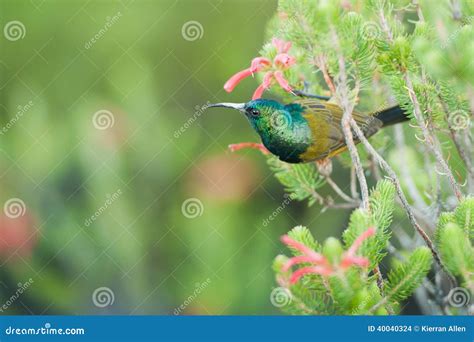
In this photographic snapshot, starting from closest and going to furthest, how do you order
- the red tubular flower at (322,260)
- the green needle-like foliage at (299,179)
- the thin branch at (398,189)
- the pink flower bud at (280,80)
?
1. the red tubular flower at (322,260)
2. the thin branch at (398,189)
3. the pink flower bud at (280,80)
4. the green needle-like foliage at (299,179)

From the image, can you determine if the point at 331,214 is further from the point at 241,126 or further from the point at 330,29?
the point at 330,29

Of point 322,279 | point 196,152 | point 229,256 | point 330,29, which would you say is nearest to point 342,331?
point 229,256

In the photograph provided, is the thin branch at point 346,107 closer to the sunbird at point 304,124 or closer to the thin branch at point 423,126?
the thin branch at point 423,126

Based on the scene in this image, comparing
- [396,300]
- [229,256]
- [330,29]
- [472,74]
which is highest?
[472,74]

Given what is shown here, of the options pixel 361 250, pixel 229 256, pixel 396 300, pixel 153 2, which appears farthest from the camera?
pixel 153 2

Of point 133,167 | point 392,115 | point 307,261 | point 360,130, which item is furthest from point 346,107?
point 133,167

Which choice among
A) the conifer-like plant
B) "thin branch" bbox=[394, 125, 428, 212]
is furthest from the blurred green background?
the conifer-like plant

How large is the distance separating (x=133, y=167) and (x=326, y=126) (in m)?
0.59

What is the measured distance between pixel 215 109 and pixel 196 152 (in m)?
0.13

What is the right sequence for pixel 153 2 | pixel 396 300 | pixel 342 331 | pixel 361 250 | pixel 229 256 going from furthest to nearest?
pixel 153 2
pixel 229 256
pixel 342 331
pixel 396 300
pixel 361 250

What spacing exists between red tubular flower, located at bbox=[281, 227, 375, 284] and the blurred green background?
0.66 meters

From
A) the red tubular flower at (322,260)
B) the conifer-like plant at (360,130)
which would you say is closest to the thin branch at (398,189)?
the conifer-like plant at (360,130)

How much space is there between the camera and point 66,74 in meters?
2.07

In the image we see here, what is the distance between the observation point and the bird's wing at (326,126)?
1.63 metres
